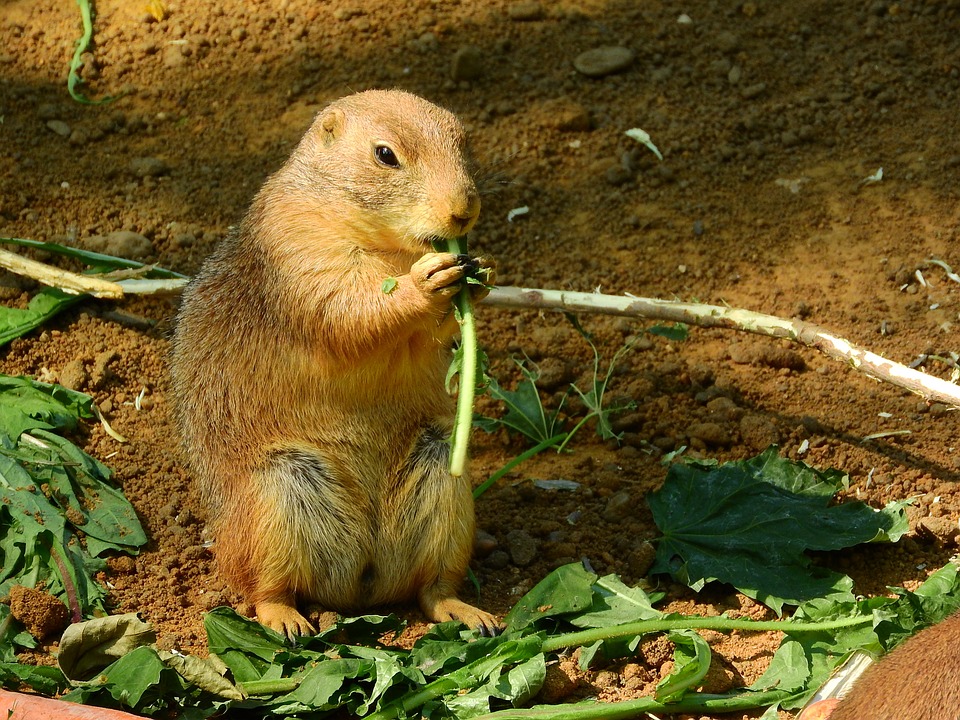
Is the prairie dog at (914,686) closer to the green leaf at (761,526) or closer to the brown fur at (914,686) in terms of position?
the brown fur at (914,686)

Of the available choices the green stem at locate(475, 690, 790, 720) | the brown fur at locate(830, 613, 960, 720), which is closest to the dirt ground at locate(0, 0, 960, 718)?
the green stem at locate(475, 690, 790, 720)

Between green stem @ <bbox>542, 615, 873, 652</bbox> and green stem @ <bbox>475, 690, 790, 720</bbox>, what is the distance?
292mm

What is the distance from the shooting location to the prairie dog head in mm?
4773

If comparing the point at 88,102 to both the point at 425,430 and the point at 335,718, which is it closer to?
the point at 425,430

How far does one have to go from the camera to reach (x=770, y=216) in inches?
302

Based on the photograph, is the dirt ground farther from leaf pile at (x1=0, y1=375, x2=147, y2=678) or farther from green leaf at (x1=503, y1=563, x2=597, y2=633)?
green leaf at (x1=503, y1=563, x2=597, y2=633)

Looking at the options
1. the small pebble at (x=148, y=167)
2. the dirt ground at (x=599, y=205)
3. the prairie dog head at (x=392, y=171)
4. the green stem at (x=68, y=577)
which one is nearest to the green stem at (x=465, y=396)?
the prairie dog head at (x=392, y=171)

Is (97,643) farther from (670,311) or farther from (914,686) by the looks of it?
(670,311)

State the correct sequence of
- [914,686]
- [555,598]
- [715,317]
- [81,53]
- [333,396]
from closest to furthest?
[914,686], [555,598], [333,396], [715,317], [81,53]

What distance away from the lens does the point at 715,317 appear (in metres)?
5.94

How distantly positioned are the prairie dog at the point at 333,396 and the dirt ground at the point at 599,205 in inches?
16.8

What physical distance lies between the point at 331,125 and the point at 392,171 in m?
0.48

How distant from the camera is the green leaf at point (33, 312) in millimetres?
6508

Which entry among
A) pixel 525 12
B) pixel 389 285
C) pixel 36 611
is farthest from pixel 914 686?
pixel 525 12
